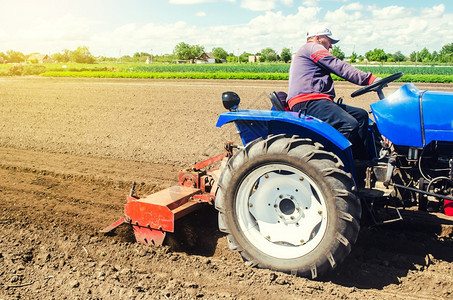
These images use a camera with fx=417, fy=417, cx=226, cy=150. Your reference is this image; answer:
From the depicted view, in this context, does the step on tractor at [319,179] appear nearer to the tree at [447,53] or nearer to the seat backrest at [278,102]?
the seat backrest at [278,102]

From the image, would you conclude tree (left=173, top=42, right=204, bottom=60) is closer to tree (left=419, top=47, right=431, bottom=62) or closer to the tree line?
the tree line

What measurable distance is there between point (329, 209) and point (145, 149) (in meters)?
5.56

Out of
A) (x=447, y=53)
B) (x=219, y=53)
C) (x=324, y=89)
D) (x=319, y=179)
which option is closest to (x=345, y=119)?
(x=324, y=89)

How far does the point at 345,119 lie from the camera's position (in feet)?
11.6

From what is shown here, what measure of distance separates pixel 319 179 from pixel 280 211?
0.52 metres

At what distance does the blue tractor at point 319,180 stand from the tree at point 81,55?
65.8m

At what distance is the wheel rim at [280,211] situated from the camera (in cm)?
336

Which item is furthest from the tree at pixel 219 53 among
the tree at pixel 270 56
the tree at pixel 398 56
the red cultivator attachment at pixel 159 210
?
the red cultivator attachment at pixel 159 210

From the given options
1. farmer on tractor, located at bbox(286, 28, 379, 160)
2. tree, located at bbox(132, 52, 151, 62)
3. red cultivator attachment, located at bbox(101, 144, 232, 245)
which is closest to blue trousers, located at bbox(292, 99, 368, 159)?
farmer on tractor, located at bbox(286, 28, 379, 160)

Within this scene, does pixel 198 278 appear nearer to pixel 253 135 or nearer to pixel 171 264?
pixel 171 264

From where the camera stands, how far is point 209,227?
14.7 feet

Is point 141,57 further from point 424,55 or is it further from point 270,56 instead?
point 424,55

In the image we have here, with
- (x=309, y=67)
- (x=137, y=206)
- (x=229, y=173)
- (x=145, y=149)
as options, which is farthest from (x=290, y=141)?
(x=145, y=149)

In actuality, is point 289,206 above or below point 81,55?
below
